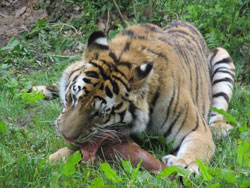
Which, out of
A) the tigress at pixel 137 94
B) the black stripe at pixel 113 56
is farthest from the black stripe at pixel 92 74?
the black stripe at pixel 113 56

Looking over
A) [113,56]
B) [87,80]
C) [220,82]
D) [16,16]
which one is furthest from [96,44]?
[16,16]

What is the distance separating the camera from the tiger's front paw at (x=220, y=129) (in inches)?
168

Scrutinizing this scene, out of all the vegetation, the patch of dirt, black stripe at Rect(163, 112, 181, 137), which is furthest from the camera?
the patch of dirt

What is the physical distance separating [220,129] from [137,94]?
4.29ft

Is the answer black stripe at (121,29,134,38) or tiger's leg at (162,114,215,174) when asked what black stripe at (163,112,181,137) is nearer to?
tiger's leg at (162,114,215,174)

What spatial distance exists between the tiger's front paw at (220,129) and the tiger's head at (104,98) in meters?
1.05

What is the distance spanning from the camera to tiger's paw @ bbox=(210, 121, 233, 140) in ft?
14.0

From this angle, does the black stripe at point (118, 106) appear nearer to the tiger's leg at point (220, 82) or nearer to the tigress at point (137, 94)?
the tigress at point (137, 94)

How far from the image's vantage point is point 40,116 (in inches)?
181

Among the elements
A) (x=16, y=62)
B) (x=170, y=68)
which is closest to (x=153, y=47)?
(x=170, y=68)

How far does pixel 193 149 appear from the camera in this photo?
3689 mm

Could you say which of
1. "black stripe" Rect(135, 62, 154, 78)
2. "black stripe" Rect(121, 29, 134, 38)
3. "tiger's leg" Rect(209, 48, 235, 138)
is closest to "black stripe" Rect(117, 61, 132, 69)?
"black stripe" Rect(135, 62, 154, 78)

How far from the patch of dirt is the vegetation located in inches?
6.7

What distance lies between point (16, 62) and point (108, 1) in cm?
182
